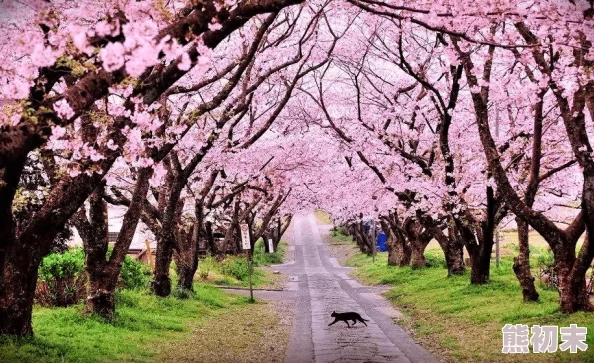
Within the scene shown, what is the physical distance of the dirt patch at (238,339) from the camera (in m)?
11.2

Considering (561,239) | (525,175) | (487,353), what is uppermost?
(525,175)

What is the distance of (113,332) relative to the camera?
11852 millimetres

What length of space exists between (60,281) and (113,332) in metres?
3.04

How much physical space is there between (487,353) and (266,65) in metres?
11.1

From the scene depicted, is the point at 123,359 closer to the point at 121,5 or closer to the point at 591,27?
the point at 121,5

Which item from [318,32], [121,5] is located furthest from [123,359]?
[318,32]

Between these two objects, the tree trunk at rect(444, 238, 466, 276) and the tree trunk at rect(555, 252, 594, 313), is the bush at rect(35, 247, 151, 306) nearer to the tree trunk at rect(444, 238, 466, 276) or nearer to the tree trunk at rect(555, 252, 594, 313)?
→ the tree trunk at rect(555, 252, 594, 313)

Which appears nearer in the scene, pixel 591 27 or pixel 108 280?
pixel 591 27

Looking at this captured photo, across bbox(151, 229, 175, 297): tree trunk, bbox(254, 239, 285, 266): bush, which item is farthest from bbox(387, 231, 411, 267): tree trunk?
bbox(151, 229, 175, 297): tree trunk

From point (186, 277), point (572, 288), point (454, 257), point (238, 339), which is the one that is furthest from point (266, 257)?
point (572, 288)

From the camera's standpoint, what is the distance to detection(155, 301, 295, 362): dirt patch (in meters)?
11.2

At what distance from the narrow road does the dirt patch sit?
0.35 m

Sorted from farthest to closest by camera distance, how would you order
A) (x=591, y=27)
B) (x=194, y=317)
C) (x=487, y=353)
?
(x=194, y=317)
(x=487, y=353)
(x=591, y=27)

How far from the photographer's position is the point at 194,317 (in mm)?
16094
